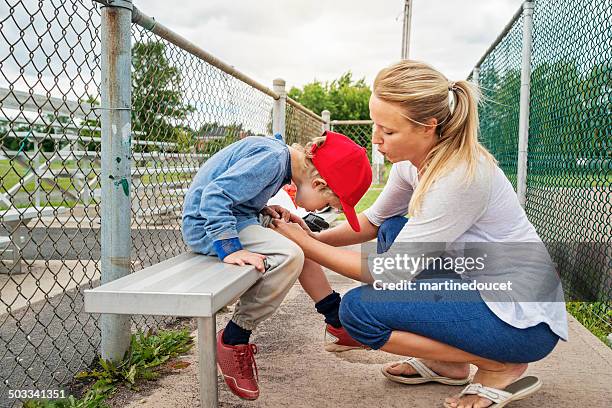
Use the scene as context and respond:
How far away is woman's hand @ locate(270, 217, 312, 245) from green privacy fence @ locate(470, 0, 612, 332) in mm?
1522

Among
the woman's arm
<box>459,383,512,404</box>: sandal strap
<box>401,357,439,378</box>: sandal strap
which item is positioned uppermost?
the woman's arm

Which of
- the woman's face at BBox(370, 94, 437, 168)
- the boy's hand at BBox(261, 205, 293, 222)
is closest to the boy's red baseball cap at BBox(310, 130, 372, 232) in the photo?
the woman's face at BBox(370, 94, 437, 168)

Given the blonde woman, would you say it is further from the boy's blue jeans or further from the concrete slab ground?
the concrete slab ground

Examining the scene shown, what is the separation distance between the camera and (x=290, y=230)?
2.45 m

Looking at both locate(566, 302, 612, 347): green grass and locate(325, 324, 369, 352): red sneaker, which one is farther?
locate(566, 302, 612, 347): green grass

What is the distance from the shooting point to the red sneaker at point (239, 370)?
224 cm

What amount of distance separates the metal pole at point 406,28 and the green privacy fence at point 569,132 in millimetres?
12304

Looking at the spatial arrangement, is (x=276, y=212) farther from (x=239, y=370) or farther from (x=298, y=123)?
(x=298, y=123)

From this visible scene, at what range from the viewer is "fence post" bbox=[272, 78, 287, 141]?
215 inches

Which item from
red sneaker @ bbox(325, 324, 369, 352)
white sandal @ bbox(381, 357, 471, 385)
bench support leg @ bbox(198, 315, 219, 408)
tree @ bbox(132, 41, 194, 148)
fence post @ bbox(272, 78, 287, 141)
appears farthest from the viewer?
fence post @ bbox(272, 78, 287, 141)

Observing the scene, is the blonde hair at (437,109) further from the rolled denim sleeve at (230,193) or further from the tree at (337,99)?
the tree at (337,99)

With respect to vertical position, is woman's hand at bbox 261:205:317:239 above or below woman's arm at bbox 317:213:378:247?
above

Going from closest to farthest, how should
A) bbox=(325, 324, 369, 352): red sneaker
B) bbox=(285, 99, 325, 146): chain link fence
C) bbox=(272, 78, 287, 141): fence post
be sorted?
bbox=(325, 324, 369, 352): red sneaker → bbox=(272, 78, 287, 141): fence post → bbox=(285, 99, 325, 146): chain link fence

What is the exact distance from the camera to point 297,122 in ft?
24.5
